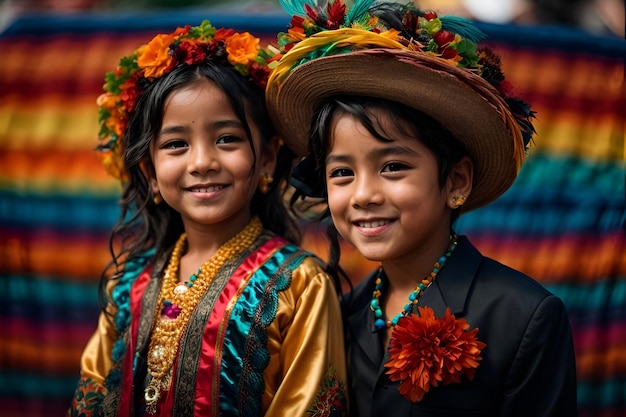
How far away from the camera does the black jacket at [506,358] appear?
Result: 69.9 inches

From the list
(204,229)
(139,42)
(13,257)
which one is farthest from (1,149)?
(204,229)

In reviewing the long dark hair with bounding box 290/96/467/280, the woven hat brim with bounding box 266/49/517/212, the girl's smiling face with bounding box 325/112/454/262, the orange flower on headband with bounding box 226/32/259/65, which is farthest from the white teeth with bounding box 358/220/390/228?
the orange flower on headband with bounding box 226/32/259/65

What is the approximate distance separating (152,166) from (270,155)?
401 millimetres

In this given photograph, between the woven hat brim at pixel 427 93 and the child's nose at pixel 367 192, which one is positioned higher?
the woven hat brim at pixel 427 93

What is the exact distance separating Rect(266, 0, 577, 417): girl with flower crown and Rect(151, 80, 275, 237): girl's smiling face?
0.20 meters

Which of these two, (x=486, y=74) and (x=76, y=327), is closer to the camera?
(x=486, y=74)

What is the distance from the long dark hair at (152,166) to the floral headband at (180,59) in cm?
3

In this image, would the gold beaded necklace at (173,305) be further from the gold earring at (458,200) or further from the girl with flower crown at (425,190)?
the gold earring at (458,200)

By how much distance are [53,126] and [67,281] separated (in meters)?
0.74

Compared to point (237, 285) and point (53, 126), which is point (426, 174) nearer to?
point (237, 285)

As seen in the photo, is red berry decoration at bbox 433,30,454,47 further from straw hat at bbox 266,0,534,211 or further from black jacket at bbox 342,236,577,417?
black jacket at bbox 342,236,577,417

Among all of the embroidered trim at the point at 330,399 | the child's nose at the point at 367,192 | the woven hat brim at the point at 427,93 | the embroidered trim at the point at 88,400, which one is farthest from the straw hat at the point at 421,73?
the embroidered trim at the point at 88,400

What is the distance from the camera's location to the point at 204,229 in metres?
2.26

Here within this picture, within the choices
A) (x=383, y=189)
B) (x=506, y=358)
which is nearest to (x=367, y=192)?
(x=383, y=189)
